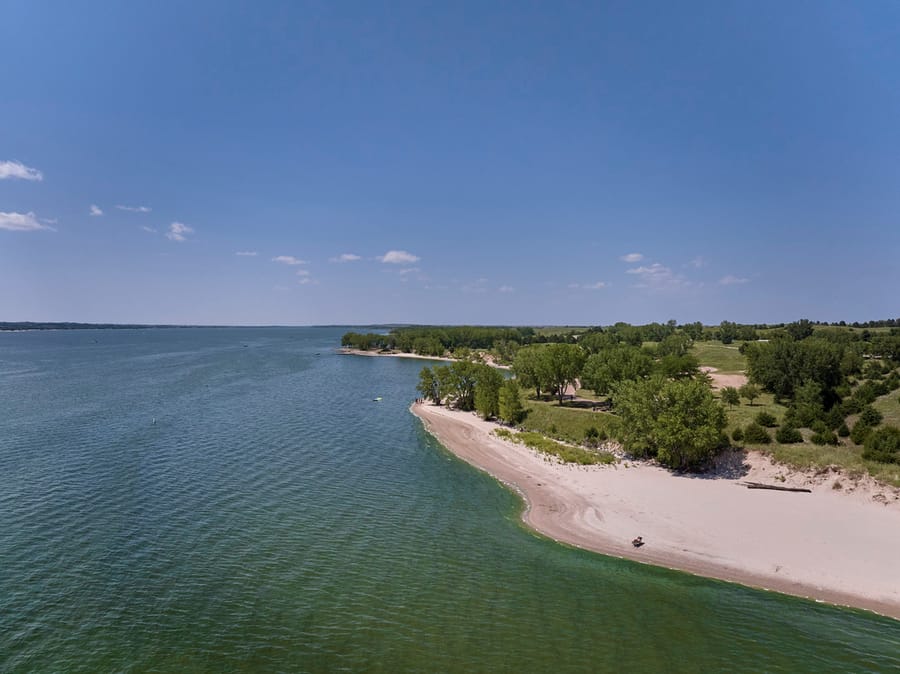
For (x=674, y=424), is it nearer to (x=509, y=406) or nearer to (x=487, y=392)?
(x=509, y=406)

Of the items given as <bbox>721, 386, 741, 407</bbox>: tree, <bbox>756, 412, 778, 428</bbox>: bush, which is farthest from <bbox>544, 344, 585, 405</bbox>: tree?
<bbox>756, 412, 778, 428</bbox>: bush

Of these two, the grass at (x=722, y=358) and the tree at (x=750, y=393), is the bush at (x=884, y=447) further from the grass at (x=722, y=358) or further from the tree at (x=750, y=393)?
the grass at (x=722, y=358)

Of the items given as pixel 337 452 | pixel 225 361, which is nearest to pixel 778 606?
pixel 337 452

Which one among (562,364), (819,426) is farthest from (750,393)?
(562,364)

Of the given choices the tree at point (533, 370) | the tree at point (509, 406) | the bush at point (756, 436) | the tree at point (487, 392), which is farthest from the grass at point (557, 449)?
the tree at point (533, 370)

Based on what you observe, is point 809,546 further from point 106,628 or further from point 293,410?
point 293,410

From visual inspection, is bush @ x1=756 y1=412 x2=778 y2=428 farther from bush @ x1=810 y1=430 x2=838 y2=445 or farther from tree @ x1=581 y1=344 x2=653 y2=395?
tree @ x1=581 y1=344 x2=653 y2=395

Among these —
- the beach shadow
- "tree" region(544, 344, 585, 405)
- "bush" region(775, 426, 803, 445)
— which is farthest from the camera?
"tree" region(544, 344, 585, 405)
